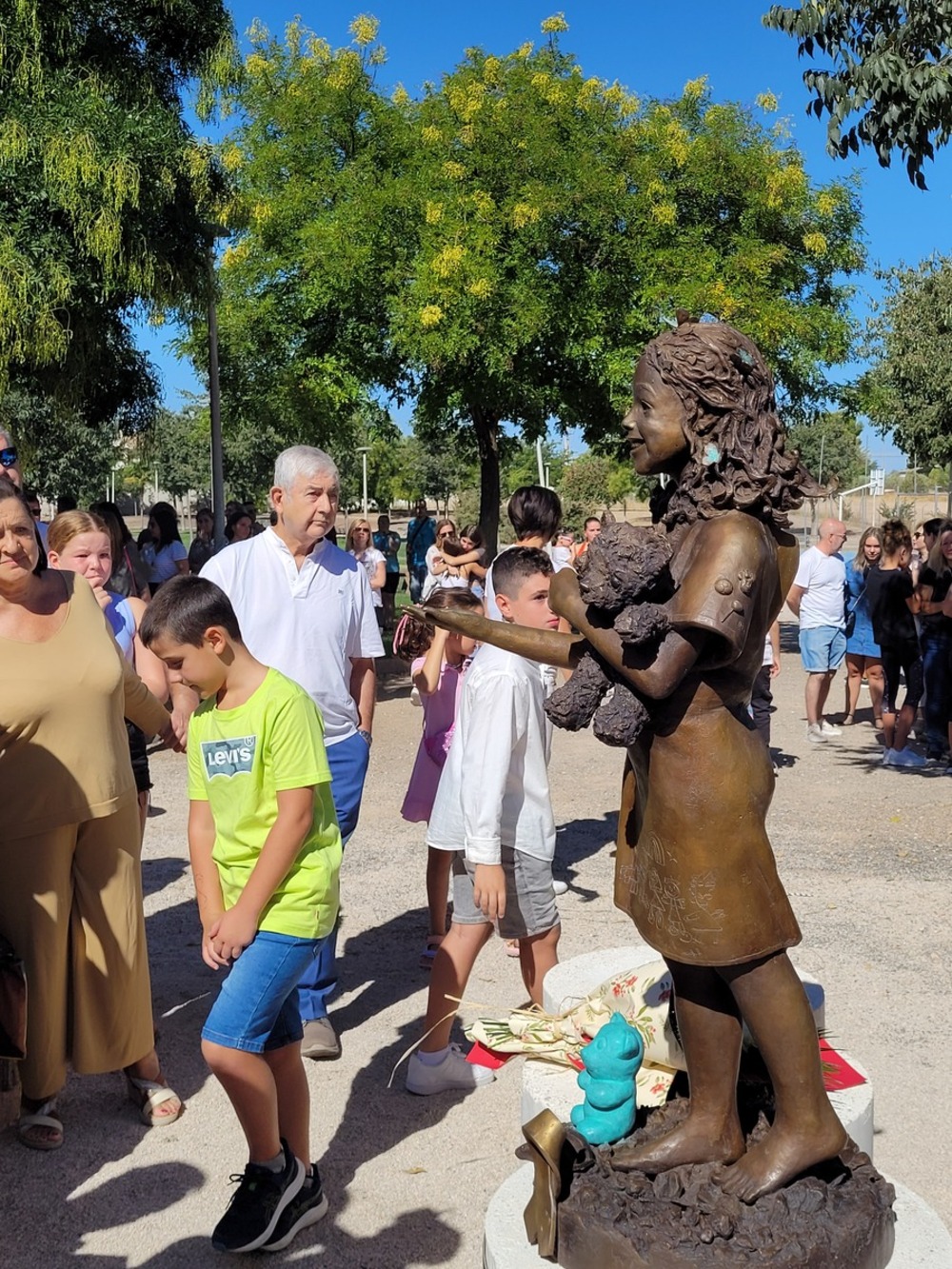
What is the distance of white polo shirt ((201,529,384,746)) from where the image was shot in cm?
484

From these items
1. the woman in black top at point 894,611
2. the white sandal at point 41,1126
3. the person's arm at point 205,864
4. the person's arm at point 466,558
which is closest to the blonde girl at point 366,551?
the person's arm at point 466,558

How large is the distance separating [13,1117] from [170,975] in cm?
122

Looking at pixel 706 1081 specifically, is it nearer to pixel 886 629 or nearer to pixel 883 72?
pixel 883 72

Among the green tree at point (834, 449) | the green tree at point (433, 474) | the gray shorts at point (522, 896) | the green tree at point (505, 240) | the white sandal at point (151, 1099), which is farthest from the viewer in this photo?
the green tree at point (834, 449)

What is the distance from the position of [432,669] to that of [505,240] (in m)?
10.7

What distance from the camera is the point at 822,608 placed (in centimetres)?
1082

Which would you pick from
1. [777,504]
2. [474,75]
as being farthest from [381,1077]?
[474,75]

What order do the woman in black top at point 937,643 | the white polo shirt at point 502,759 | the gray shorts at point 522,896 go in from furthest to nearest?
the woman in black top at point 937,643, the gray shorts at point 522,896, the white polo shirt at point 502,759

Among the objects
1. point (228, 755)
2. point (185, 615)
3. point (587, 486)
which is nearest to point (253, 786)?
point (228, 755)

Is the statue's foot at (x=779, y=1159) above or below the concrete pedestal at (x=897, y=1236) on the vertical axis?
above

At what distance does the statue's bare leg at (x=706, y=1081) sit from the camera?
269cm

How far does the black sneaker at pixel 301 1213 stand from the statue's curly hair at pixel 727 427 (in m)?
2.26

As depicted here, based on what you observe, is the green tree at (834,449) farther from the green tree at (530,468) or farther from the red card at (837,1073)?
the red card at (837,1073)

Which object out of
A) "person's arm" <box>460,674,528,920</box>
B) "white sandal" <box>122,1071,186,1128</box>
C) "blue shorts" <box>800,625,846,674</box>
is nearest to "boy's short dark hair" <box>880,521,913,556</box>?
"blue shorts" <box>800,625,846,674</box>
